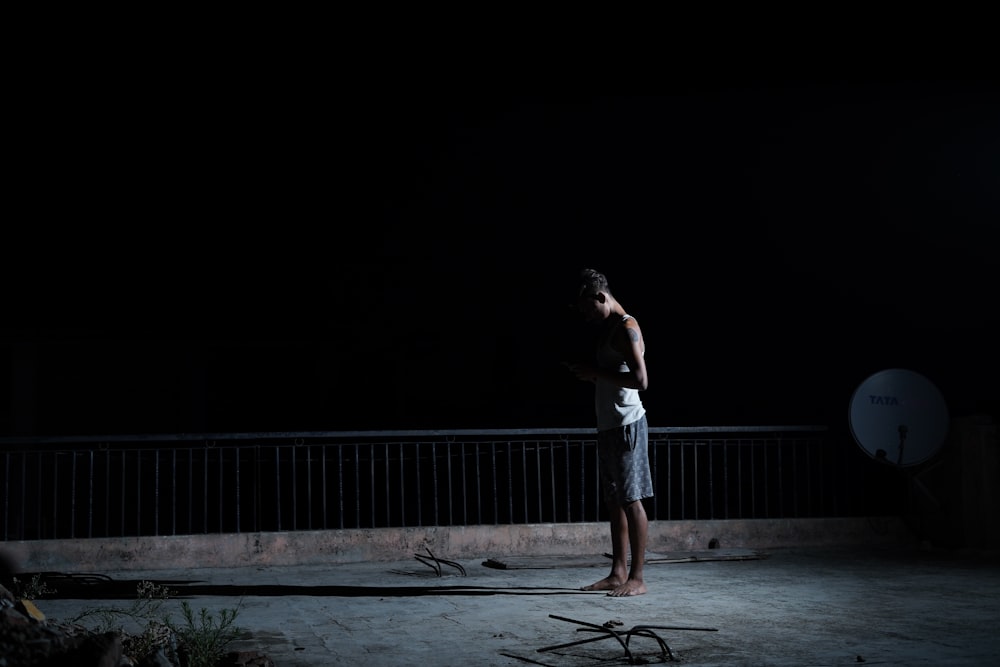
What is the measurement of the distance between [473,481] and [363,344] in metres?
2.73

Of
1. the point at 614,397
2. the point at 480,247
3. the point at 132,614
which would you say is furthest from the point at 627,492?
the point at 480,247

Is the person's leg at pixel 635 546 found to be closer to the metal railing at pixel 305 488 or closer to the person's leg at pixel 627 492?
the person's leg at pixel 627 492

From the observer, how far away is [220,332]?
50.3 ft

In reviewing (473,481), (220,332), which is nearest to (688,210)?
(473,481)

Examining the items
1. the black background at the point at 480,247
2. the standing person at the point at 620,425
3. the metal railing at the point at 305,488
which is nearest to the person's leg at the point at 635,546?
the standing person at the point at 620,425

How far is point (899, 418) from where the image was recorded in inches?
378

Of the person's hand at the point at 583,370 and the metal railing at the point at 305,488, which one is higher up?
the person's hand at the point at 583,370

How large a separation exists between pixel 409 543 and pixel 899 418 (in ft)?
13.9

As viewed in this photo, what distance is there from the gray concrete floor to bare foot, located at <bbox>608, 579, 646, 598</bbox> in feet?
0.18

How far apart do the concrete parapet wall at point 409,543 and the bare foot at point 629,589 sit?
8.69 feet

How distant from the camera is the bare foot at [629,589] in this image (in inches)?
260

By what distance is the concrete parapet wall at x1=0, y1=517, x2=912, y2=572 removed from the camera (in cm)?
853

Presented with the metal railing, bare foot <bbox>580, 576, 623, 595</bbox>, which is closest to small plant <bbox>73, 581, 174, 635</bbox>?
bare foot <bbox>580, 576, 623, 595</bbox>

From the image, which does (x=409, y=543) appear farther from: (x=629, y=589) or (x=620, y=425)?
(x=620, y=425)
